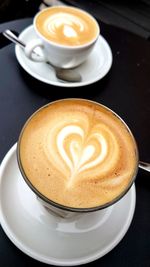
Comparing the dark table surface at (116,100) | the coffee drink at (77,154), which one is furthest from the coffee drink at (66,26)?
the coffee drink at (77,154)

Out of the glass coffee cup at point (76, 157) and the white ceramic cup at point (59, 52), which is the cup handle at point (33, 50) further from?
the glass coffee cup at point (76, 157)

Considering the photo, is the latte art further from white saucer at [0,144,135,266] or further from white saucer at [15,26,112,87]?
white saucer at [0,144,135,266]

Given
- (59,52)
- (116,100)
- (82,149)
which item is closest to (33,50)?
(59,52)

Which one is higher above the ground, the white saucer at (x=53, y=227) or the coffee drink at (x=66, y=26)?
the coffee drink at (x=66, y=26)

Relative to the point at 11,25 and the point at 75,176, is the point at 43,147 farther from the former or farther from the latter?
the point at 11,25

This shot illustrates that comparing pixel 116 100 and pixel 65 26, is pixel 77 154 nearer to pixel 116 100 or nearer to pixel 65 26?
pixel 116 100

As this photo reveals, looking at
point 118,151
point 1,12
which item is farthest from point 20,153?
point 1,12

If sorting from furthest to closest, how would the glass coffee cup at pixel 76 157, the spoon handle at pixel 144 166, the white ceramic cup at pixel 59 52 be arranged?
the white ceramic cup at pixel 59 52 < the spoon handle at pixel 144 166 < the glass coffee cup at pixel 76 157
